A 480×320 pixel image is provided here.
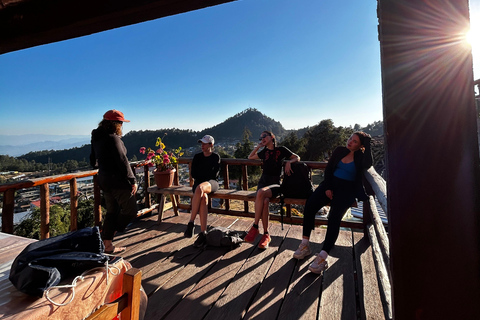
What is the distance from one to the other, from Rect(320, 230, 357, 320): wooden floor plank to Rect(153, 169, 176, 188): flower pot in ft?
7.63

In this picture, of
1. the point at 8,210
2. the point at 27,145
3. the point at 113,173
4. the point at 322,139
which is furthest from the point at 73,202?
the point at 27,145

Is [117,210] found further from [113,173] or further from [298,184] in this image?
[298,184]

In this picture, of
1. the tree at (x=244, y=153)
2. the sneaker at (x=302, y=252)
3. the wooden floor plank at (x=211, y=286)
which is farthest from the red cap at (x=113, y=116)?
the tree at (x=244, y=153)

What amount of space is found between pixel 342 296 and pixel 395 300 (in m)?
1.16

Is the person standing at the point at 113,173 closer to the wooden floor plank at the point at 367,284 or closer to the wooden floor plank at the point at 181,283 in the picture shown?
the wooden floor plank at the point at 181,283

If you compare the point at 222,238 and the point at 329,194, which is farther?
the point at 222,238

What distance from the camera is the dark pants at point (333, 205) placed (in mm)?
2158

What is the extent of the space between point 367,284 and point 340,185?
33.9 inches

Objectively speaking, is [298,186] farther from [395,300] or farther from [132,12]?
[132,12]

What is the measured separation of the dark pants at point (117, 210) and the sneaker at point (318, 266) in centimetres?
195

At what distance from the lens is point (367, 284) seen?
1880 millimetres

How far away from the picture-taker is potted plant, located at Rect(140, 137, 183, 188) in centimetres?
334

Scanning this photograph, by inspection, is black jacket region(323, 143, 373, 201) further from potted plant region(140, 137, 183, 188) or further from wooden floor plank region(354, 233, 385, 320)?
potted plant region(140, 137, 183, 188)

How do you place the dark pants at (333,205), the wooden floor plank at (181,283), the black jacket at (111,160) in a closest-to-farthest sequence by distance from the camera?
the wooden floor plank at (181,283) → the dark pants at (333,205) → the black jacket at (111,160)
